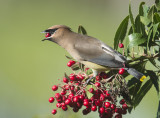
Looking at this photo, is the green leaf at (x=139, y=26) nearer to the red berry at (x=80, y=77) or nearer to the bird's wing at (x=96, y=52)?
the bird's wing at (x=96, y=52)

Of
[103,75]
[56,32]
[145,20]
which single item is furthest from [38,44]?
[145,20]

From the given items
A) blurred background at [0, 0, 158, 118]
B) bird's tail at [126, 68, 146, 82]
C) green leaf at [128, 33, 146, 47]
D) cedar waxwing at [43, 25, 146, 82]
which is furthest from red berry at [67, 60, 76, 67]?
blurred background at [0, 0, 158, 118]

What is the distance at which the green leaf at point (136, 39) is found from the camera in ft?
9.04

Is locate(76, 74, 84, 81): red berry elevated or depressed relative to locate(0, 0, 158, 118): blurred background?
depressed

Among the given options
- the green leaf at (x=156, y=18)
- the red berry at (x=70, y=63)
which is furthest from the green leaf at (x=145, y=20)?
the red berry at (x=70, y=63)

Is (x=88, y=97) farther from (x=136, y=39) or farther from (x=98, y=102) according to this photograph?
(x=136, y=39)

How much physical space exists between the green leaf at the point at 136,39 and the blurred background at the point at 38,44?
154 cm

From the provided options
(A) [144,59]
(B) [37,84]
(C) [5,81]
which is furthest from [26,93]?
(A) [144,59]

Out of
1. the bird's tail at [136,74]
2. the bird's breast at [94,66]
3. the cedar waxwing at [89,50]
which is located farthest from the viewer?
the bird's breast at [94,66]

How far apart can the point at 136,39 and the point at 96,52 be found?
0.82 meters

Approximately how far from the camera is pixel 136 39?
2768 mm

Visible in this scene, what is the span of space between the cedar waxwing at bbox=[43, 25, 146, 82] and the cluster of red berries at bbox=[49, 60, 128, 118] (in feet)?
0.53

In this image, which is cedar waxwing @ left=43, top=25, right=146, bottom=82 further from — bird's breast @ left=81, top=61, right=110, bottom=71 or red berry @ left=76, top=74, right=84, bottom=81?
red berry @ left=76, top=74, right=84, bottom=81

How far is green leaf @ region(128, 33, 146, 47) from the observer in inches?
108
